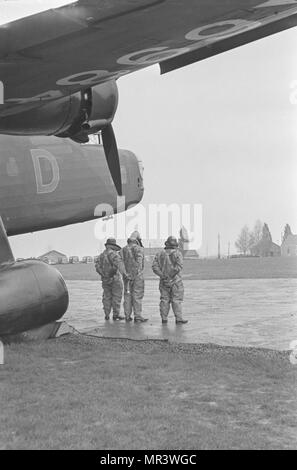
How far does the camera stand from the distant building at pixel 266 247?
10619 centimetres

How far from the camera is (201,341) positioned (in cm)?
1021

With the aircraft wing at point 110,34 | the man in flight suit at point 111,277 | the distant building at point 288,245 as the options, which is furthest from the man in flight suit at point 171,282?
the distant building at point 288,245

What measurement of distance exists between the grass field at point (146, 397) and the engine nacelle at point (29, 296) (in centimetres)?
46

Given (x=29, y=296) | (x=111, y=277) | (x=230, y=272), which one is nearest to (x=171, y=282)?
(x=111, y=277)

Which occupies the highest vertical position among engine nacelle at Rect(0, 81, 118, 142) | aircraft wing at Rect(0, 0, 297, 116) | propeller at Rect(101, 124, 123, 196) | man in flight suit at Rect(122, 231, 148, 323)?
aircraft wing at Rect(0, 0, 297, 116)

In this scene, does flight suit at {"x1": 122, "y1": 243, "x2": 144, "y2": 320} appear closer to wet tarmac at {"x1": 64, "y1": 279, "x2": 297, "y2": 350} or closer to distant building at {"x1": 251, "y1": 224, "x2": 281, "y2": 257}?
wet tarmac at {"x1": 64, "y1": 279, "x2": 297, "y2": 350}

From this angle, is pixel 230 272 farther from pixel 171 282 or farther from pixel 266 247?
pixel 266 247

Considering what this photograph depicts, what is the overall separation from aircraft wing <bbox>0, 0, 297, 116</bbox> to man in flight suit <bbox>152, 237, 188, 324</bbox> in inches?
249

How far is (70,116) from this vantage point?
8.52 meters

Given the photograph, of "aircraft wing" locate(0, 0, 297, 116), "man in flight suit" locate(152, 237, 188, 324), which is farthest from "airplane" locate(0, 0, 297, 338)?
"man in flight suit" locate(152, 237, 188, 324)

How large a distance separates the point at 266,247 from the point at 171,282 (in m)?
96.6

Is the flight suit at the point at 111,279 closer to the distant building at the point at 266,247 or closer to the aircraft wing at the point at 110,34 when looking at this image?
the aircraft wing at the point at 110,34

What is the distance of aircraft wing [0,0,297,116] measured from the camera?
507 centimetres

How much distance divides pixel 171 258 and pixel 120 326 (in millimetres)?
1940
